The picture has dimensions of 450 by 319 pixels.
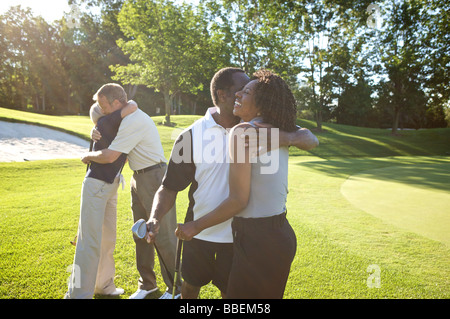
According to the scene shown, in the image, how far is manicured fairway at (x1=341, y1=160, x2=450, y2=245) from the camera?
5.81 meters

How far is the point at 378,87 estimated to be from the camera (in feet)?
112

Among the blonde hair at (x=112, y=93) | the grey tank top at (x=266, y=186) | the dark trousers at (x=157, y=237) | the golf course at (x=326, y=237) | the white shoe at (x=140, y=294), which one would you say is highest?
the blonde hair at (x=112, y=93)

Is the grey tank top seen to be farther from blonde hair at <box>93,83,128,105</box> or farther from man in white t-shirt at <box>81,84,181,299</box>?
blonde hair at <box>93,83,128,105</box>

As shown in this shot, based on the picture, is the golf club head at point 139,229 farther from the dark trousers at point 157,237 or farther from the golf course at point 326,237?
the golf course at point 326,237

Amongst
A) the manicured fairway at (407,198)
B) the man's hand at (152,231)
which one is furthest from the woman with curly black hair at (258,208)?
the manicured fairway at (407,198)

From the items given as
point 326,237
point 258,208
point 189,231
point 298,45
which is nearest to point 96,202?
point 189,231

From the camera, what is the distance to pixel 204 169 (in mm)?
2371

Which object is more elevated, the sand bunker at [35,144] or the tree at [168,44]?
the tree at [168,44]

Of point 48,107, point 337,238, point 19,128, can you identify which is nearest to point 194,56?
point 19,128

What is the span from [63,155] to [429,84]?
36144 millimetres

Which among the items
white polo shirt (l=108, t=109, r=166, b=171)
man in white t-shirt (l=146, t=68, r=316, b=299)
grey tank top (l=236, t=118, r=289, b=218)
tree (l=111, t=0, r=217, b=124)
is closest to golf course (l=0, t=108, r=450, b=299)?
man in white t-shirt (l=146, t=68, r=316, b=299)

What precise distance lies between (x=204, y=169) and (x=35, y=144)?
17.1m

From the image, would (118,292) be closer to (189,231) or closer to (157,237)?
(157,237)

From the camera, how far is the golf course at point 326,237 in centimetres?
371
